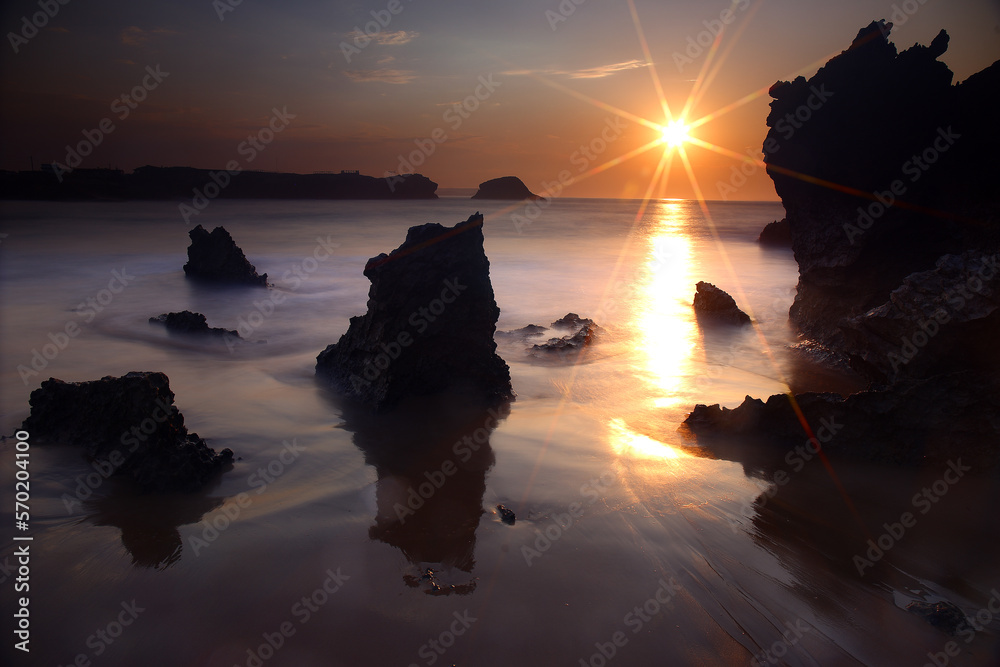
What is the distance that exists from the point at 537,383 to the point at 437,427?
2234 millimetres

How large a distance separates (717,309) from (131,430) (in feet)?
38.8

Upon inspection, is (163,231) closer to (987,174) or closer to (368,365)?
(368,365)

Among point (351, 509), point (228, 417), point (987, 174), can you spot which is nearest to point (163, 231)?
point (228, 417)

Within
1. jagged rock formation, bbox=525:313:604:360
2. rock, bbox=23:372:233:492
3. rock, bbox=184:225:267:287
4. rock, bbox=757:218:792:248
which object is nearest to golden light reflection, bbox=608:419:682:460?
jagged rock formation, bbox=525:313:604:360

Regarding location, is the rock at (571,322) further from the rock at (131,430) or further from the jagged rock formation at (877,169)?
the rock at (131,430)

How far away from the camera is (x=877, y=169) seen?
8852 millimetres

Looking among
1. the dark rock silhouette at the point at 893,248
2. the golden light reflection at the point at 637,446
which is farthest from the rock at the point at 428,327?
the dark rock silhouette at the point at 893,248

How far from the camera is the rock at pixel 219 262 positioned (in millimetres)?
16078

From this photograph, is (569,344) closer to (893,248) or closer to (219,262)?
(893,248)

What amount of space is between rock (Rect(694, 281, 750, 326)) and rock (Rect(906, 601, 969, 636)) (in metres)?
9.22

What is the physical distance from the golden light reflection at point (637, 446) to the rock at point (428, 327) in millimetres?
1722

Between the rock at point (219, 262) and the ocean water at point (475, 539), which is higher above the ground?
the rock at point (219, 262)

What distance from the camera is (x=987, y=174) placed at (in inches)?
292

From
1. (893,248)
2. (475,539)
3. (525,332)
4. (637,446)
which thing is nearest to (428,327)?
(637,446)
